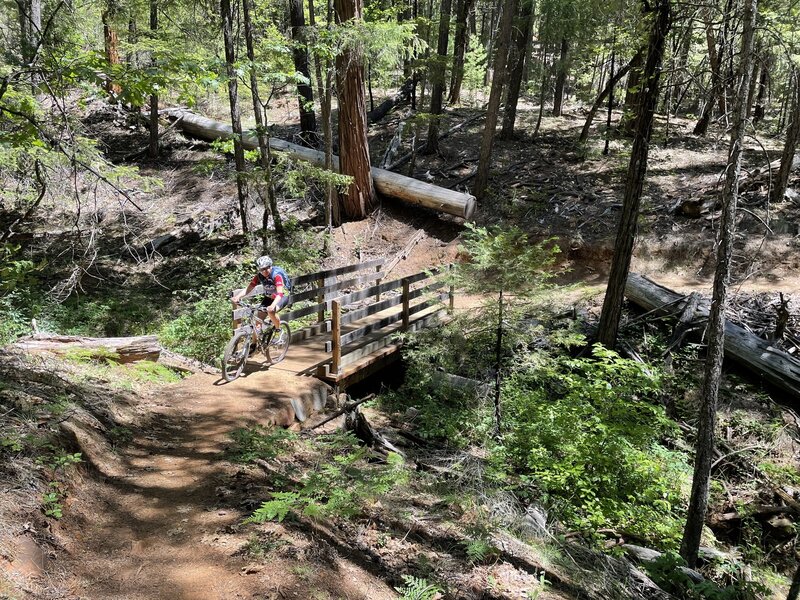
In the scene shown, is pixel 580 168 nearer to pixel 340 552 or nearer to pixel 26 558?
pixel 340 552

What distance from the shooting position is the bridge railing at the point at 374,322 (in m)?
8.04

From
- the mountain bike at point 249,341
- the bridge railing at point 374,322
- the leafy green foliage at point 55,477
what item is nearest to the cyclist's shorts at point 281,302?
the mountain bike at point 249,341

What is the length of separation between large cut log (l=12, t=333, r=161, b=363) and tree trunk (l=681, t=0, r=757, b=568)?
794 cm

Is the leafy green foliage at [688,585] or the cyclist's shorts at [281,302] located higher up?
the cyclist's shorts at [281,302]

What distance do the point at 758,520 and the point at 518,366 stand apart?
12.3ft

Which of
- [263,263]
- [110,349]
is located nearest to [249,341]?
[263,263]

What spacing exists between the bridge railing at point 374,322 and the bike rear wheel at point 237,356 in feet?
4.31

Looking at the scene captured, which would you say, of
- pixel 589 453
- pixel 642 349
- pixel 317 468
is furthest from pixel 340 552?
pixel 642 349

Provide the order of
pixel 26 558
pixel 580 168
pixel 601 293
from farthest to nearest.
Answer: pixel 580 168
pixel 601 293
pixel 26 558

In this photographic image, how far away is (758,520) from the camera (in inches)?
266

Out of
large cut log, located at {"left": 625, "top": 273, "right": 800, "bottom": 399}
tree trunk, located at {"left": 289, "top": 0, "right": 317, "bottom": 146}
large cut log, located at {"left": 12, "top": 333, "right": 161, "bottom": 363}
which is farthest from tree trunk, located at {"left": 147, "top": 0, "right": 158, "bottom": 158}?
large cut log, located at {"left": 625, "top": 273, "right": 800, "bottom": 399}

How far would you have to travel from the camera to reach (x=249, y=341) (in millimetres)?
7727

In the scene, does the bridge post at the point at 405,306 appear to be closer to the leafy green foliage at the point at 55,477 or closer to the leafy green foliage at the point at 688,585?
the leafy green foliage at the point at 688,585

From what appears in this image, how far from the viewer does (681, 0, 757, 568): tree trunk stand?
4.82 metres
